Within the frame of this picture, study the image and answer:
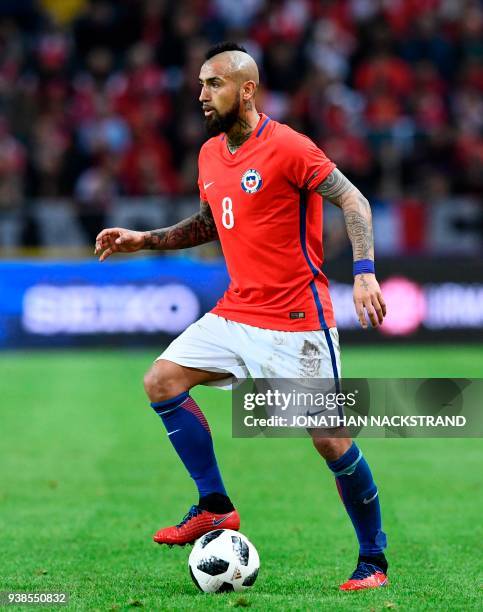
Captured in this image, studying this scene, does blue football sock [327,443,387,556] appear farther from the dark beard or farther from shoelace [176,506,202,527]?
the dark beard

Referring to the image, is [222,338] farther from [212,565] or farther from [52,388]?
[52,388]

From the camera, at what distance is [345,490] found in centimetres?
584

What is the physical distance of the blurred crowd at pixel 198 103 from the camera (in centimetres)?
1692

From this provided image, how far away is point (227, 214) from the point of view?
19.7 feet

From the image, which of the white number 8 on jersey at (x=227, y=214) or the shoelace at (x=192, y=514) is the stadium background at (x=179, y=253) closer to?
the shoelace at (x=192, y=514)

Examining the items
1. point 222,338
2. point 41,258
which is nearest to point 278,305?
point 222,338

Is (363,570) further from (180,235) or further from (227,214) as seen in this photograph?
(180,235)

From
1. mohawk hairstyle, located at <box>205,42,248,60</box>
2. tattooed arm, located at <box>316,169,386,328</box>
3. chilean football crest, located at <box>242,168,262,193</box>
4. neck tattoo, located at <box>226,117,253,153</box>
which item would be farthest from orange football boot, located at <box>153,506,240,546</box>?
mohawk hairstyle, located at <box>205,42,248,60</box>

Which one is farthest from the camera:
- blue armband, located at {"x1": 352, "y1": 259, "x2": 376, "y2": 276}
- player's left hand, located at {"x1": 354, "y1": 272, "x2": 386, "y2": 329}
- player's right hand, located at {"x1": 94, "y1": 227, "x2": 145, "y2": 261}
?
player's right hand, located at {"x1": 94, "y1": 227, "x2": 145, "y2": 261}

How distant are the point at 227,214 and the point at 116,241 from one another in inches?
23.7

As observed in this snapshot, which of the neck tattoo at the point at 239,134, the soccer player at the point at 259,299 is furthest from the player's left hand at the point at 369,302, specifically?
the neck tattoo at the point at 239,134

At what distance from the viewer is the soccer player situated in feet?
19.1

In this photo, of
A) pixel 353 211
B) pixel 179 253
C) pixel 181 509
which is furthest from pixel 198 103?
pixel 353 211

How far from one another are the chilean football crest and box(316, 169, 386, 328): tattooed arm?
28 centimetres
